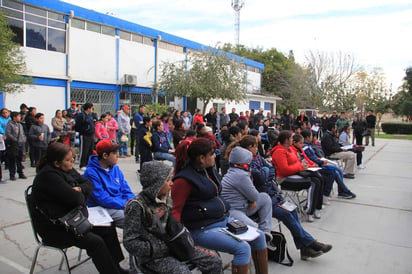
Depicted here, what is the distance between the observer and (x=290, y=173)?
5621 millimetres

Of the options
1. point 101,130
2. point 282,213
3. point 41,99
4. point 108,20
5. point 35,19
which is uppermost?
point 108,20

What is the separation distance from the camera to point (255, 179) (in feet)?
14.6

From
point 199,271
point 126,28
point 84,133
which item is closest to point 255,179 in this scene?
point 199,271

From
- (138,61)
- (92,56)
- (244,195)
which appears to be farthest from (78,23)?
(244,195)

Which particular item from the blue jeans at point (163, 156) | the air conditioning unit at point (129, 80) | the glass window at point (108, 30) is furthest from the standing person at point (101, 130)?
the glass window at point (108, 30)

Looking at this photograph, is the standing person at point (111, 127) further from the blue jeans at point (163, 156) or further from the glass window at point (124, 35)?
the glass window at point (124, 35)

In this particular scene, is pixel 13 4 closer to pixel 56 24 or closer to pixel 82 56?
pixel 56 24

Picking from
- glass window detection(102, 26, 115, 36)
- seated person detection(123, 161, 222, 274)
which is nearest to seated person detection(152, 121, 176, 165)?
seated person detection(123, 161, 222, 274)

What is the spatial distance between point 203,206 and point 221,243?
365 mm

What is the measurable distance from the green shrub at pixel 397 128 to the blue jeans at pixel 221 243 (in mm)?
35624

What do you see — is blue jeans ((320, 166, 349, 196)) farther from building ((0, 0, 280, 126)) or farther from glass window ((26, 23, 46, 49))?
glass window ((26, 23, 46, 49))

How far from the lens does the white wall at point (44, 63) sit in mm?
15812

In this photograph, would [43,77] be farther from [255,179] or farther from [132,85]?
[255,179]

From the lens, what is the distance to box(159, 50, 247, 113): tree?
20266 millimetres
